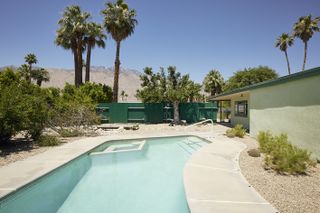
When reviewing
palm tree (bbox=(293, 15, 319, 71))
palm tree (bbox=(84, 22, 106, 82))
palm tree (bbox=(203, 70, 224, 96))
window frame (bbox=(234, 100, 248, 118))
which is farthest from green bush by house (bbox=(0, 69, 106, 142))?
palm tree (bbox=(293, 15, 319, 71))

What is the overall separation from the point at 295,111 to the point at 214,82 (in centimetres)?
3157

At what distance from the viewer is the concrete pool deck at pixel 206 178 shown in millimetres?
4133

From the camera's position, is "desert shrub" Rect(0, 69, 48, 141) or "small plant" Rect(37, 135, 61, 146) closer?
"desert shrub" Rect(0, 69, 48, 141)

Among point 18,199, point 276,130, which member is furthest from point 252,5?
point 18,199

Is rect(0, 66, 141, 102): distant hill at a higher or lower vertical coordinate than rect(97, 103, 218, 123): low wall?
higher

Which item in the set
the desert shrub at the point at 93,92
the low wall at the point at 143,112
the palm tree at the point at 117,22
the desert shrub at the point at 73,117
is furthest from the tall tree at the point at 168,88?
the desert shrub at the point at 73,117

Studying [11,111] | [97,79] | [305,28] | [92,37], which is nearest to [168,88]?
[92,37]

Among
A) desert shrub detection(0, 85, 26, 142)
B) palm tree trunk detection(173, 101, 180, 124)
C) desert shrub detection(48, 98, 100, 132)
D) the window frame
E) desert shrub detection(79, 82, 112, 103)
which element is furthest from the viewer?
desert shrub detection(79, 82, 112, 103)

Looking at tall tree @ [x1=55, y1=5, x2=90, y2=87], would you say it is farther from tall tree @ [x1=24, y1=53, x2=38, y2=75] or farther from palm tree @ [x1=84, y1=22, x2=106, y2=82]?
tall tree @ [x1=24, y1=53, x2=38, y2=75]

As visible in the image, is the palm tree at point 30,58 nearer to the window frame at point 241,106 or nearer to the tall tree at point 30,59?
the tall tree at point 30,59

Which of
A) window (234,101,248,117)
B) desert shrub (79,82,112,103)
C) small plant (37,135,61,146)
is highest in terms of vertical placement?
desert shrub (79,82,112,103)

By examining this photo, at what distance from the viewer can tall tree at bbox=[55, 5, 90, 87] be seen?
27219 millimetres

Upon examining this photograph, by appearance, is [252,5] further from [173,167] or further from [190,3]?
[173,167]

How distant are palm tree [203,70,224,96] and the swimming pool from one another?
3017cm
